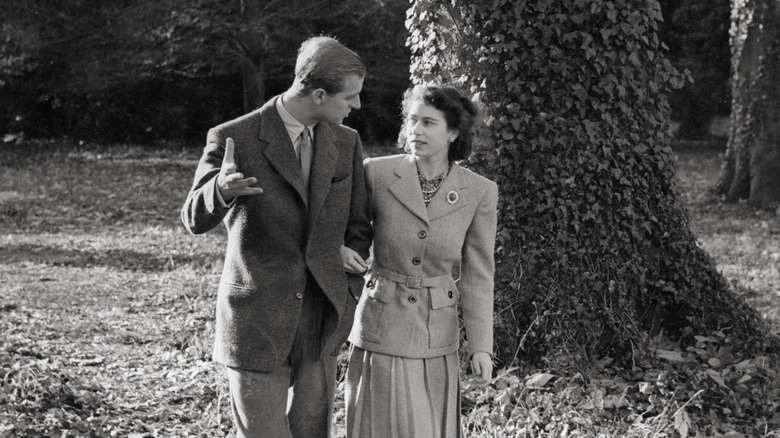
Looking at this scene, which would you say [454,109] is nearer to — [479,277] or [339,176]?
[339,176]

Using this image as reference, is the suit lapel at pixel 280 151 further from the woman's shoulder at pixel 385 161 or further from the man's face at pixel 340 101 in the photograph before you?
the woman's shoulder at pixel 385 161

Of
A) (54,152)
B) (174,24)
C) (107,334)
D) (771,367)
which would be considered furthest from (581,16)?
(54,152)

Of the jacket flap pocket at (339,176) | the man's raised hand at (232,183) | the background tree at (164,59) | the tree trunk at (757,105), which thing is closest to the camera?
the man's raised hand at (232,183)

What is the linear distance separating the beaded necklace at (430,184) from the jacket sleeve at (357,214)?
0.26 m

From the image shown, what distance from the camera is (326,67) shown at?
325cm

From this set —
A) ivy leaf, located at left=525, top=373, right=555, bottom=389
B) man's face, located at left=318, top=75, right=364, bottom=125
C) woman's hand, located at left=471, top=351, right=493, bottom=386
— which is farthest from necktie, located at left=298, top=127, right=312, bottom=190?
ivy leaf, located at left=525, top=373, right=555, bottom=389

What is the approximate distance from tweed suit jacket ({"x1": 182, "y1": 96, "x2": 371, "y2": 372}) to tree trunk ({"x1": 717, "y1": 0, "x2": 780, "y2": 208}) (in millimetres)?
11192

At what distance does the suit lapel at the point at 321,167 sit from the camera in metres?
3.37

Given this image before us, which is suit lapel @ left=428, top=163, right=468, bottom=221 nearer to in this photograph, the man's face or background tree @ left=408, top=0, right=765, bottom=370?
the man's face

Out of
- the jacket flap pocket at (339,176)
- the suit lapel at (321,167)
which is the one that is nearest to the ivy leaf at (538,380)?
the jacket flap pocket at (339,176)

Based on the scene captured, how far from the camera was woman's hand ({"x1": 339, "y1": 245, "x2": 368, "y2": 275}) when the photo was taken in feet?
11.3

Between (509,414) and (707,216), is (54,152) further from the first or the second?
(509,414)

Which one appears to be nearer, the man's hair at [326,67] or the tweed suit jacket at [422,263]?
the man's hair at [326,67]

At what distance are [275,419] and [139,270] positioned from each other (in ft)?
20.5
